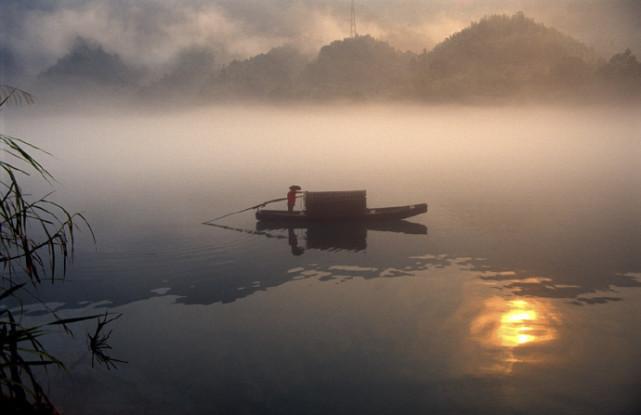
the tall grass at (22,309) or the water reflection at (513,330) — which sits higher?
the tall grass at (22,309)

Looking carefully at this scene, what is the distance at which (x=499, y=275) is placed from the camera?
Answer: 2673 cm

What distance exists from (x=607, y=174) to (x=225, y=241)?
73.9 meters

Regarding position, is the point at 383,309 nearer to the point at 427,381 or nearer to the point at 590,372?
the point at 427,381

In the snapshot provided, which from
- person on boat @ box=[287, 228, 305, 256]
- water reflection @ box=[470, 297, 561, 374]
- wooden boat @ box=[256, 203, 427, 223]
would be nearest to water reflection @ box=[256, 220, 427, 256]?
person on boat @ box=[287, 228, 305, 256]

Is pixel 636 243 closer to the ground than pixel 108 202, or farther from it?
closer to the ground

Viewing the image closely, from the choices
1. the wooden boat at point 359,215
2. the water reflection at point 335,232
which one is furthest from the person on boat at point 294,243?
the wooden boat at point 359,215

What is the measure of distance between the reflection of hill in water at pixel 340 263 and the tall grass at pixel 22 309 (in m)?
3.08

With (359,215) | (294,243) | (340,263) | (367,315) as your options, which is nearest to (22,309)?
(367,315)

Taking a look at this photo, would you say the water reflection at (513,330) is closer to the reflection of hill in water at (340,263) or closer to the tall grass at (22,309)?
the reflection of hill in water at (340,263)

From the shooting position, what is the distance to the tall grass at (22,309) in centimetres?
534

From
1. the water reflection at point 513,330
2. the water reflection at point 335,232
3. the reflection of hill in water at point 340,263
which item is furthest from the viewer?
the water reflection at point 335,232

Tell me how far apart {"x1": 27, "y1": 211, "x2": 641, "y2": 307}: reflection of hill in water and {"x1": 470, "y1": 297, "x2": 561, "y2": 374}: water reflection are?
85.6 inches

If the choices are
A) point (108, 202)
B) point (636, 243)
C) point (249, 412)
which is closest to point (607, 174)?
point (636, 243)

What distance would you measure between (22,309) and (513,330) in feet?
57.5
